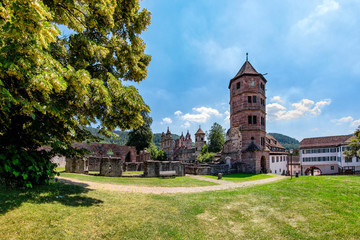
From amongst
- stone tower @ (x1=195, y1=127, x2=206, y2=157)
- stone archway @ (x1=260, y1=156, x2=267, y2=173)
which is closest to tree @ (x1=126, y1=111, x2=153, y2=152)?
stone tower @ (x1=195, y1=127, x2=206, y2=157)

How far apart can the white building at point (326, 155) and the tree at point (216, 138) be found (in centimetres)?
2317

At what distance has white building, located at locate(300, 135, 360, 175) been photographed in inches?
1558

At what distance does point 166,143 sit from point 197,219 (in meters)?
66.2

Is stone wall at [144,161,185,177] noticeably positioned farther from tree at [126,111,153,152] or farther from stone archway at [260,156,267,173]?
tree at [126,111,153,152]

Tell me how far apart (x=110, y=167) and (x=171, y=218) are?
11727 millimetres

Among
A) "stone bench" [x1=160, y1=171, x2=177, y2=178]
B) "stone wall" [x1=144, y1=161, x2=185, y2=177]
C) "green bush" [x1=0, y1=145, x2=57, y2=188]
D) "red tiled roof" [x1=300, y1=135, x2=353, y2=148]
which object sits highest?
"red tiled roof" [x1=300, y1=135, x2=353, y2=148]

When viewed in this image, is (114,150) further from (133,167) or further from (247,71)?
(247,71)

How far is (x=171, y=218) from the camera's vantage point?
5859 millimetres

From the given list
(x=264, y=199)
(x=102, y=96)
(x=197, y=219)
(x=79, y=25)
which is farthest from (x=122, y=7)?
(x=264, y=199)

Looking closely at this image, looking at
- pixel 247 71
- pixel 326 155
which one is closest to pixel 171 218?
pixel 247 71

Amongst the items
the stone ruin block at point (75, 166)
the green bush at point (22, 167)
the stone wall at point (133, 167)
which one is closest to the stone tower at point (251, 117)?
the stone wall at point (133, 167)

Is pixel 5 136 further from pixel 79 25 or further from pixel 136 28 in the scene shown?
pixel 136 28

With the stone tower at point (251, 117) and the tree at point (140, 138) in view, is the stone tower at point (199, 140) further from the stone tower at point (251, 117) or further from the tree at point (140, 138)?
the stone tower at point (251, 117)

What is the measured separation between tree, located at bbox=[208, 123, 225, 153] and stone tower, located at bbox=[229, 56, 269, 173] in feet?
110
